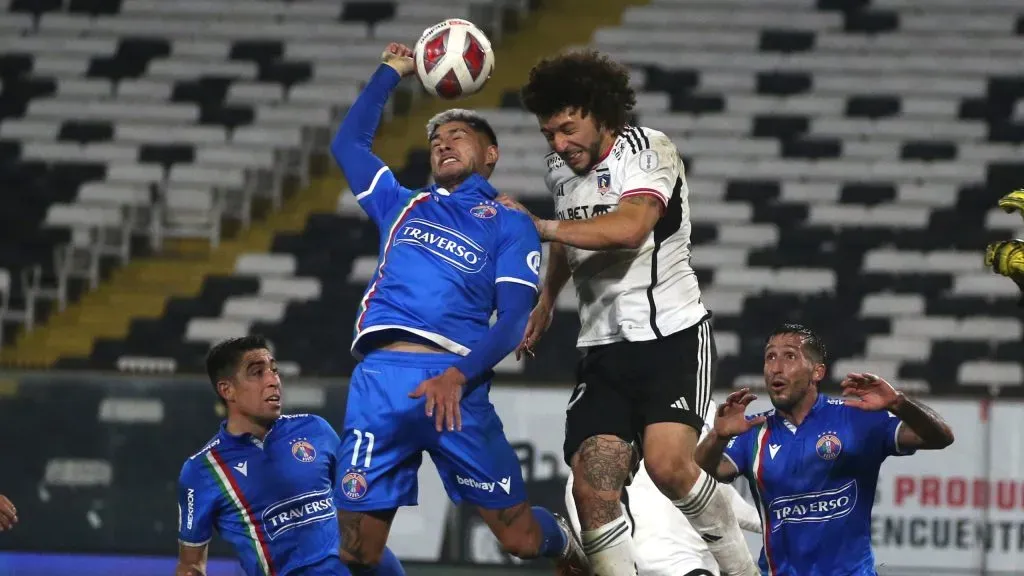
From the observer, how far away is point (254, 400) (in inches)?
236

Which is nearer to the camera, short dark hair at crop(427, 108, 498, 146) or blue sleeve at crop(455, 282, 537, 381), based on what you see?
blue sleeve at crop(455, 282, 537, 381)

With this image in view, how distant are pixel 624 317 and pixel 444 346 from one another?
0.65 m

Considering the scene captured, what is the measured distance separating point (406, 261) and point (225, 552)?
17.2ft

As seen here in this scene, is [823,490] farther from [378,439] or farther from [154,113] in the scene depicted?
[154,113]

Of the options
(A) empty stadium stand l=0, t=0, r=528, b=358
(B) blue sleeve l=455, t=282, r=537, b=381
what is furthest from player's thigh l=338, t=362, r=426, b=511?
(A) empty stadium stand l=0, t=0, r=528, b=358

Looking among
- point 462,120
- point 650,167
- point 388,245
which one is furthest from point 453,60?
point 650,167

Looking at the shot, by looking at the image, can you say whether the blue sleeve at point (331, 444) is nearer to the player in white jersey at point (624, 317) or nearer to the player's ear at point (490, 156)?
the player in white jersey at point (624, 317)

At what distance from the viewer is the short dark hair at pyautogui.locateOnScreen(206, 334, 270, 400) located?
6035 millimetres

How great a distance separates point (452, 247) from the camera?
523 cm

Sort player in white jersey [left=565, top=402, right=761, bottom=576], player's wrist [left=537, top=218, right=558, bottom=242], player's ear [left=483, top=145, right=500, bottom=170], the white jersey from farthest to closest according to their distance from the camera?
player in white jersey [left=565, top=402, right=761, bottom=576]
player's ear [left=483, top=145, right=500, bottom=170]
the white jersey
player's wrist [left=537, top=218, right=558, bottom=242]

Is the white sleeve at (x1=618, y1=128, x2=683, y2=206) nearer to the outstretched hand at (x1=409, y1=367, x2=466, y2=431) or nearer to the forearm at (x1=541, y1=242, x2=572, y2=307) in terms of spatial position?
the forearm at (x1=541, y1=242, x2=572, y2=307)

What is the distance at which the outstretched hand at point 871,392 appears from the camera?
191 inches

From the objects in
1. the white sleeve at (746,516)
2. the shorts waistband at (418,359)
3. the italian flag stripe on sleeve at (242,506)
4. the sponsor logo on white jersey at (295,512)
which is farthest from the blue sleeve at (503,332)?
the white sleeve at (746,516)

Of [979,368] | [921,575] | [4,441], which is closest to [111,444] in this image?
[4,441]
